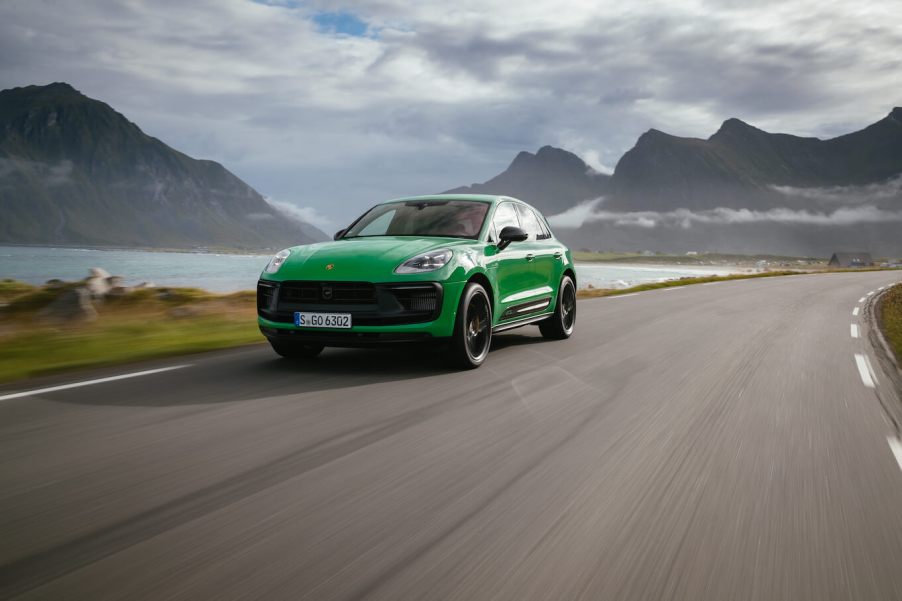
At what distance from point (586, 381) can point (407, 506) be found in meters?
3.70

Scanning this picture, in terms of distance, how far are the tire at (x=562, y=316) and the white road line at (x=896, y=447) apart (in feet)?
16.1

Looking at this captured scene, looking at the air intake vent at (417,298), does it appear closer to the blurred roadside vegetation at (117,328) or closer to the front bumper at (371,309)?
the front bumper at (371,309)

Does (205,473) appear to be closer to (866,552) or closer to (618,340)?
(866,552)

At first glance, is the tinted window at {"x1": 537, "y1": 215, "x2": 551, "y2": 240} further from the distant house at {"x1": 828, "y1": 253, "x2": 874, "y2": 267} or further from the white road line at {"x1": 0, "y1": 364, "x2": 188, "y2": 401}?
the distant house at {"x1": 828, "y1": 253, "x2": 874, "y2": 267}

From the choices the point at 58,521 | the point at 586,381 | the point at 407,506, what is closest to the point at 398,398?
the point at 586,381

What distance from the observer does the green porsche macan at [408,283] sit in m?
6.60

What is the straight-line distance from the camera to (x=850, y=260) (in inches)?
6668

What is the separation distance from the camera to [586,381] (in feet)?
22.3

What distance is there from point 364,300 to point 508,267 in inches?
80.4

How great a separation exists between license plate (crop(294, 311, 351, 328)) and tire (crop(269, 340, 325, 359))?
81 cm

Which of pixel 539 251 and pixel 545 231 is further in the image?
pixel 545 231

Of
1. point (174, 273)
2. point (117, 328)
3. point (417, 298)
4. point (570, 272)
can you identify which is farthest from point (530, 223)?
point (174, 273)

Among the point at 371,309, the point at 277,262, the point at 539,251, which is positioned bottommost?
the point at 371,309

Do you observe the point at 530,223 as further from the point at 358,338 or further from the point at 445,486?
the point at 445,486
